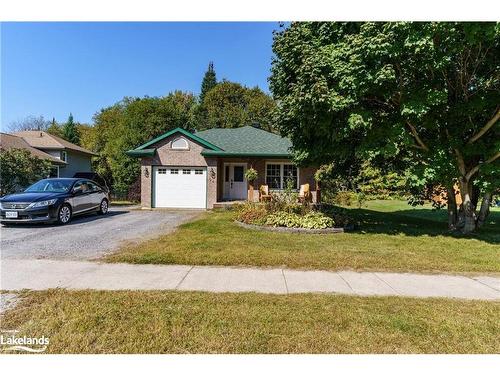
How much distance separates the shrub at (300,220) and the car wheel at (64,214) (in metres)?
6.64

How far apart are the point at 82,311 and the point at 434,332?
3.92 metres

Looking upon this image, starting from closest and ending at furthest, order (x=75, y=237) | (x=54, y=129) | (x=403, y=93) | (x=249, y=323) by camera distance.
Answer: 1. (x=249, y=323)
2. (x=75, y=237)
3. (x=403, y=93)
4. (x=54, y=129)

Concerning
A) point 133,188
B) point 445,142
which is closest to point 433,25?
point 445,142

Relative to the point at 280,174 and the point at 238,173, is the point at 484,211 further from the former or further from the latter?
the point at 238,173

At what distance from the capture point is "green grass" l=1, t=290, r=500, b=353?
2959 millimetres

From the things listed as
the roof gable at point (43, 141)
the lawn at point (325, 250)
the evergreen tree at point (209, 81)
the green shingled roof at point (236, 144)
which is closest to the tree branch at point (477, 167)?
the lawn at point (325, 250)

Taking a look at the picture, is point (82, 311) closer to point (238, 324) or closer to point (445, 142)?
point (238, 324)

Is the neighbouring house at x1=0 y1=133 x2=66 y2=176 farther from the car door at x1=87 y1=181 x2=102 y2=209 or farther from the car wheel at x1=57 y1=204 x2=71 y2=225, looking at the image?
the car wheel at x1=57 y1=204 x2=71 y2=225

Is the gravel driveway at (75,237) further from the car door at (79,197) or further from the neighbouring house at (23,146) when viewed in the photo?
the neighbouring house at (23,146)

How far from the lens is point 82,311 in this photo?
3580 millimetres

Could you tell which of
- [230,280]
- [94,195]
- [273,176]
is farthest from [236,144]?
[230,280]

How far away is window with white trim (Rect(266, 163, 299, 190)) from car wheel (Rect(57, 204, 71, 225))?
395 inches

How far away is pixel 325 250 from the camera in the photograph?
7.02 meters

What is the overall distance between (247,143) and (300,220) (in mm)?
9341
